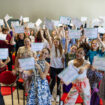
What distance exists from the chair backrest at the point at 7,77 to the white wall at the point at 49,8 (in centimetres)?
719

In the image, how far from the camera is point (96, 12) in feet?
33.4

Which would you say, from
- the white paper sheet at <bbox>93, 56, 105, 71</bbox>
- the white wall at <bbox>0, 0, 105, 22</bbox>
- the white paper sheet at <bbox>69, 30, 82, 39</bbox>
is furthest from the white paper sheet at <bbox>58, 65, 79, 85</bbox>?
Result: the white wall at <bbox>0, 0, 105, 22</bbox>

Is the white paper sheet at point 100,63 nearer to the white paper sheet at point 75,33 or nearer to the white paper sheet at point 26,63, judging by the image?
the white paper sheet at point 26,63

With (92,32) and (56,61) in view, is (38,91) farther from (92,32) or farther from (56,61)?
(92,32)

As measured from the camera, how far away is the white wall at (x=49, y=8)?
10.2 meters

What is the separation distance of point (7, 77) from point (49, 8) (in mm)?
7485

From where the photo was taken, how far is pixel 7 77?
353cm

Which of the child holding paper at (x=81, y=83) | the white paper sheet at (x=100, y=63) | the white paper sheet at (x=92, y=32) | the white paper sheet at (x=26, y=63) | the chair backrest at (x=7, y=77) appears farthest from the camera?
the white paper sheet at (x=92, y=32)

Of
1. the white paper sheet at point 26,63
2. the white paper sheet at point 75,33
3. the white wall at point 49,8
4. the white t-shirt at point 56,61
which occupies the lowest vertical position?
the white t-shirt at point 56,61

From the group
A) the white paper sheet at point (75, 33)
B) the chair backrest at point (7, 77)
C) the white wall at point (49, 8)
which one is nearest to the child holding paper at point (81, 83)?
the white paper sheet at point (75, 33)

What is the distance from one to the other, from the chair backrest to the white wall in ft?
23.6

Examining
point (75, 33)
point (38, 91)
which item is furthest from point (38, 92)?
point (75, 33)

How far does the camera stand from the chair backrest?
11.5 feet

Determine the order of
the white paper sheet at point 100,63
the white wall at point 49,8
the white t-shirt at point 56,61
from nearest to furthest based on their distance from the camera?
the white paper sheet at point 100,63 < the white t-shirt at point 56,61 < the white wall at point 49,8
